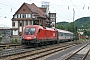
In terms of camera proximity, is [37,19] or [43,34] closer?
[43,34]

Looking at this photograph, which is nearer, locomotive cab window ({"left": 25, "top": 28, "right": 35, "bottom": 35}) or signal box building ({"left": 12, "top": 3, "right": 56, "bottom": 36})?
locomotive cab window ({"left": 25, "top": 28, "right": 35, "bottom": 35})

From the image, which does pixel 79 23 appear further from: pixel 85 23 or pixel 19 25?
pixel 19 25

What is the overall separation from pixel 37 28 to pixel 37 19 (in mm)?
48321

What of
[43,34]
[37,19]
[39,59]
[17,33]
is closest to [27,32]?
[43,34]

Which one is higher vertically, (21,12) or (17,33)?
(21,12)

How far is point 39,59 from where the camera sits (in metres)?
17.9

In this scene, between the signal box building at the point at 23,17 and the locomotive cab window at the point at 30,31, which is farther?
the signal box building at the point at 23,17

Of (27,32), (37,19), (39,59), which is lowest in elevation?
(39,59)

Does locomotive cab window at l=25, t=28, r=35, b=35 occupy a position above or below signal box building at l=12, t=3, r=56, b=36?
below

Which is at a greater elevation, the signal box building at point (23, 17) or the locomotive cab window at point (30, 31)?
the signal box building at point (23, 17)

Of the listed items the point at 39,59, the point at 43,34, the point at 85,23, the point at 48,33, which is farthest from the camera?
the point at 85,23

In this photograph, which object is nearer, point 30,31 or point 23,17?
point 30,31

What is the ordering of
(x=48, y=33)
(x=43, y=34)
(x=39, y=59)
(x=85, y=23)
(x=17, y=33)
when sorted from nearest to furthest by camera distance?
(x=39, y=59), (x=43, y=34), (x=48, y=33), (x=17, y=33), (x=85, y=23)

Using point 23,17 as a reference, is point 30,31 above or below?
below
